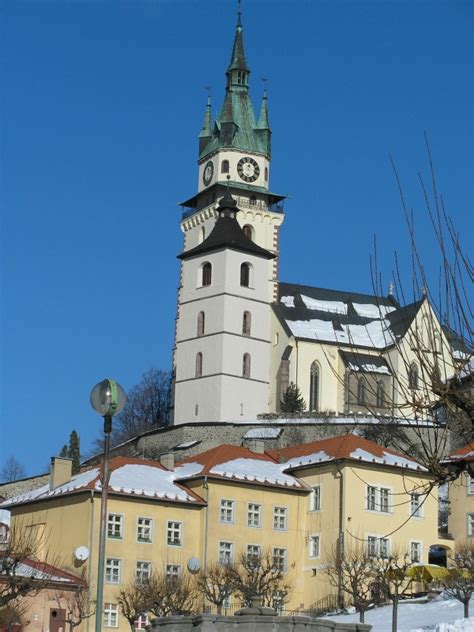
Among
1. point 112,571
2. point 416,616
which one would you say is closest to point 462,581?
point 416,616

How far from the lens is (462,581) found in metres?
53.9

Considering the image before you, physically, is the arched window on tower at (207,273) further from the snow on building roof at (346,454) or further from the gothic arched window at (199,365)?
the snow on building roof at (346,454)

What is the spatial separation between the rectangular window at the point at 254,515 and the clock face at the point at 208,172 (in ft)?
196

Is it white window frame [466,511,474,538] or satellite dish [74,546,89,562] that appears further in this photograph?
white window frame [466,511,474,538]

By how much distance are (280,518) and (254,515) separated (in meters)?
1.43

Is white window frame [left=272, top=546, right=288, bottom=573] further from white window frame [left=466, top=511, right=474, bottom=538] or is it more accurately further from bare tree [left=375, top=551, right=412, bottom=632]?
white window frame [left=466, top=511, right=474, bottom=538]

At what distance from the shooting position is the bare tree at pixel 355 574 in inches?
2160

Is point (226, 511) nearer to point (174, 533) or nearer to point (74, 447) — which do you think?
point (174, 533)

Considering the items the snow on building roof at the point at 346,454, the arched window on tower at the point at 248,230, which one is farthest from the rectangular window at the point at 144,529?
the arched window on tower at the point at 248,230

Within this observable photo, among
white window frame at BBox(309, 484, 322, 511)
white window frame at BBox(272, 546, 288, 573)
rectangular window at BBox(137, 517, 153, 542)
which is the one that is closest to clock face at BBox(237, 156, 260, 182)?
white window frame at BBox(309, 484, 322, 511)

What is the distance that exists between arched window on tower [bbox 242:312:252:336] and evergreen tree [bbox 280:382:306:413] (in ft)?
18.0

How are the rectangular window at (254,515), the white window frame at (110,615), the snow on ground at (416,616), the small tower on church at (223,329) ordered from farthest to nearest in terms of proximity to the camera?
the small tower on church at (223,329), the rectangular window at (254,515), the white window frame at (110,615), the snow on ground at (416,616)

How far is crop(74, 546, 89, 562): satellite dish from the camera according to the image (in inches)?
2326

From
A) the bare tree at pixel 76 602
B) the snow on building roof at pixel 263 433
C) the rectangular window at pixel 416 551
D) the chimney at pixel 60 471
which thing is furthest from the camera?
the snow on building roof at pixel 263 433
